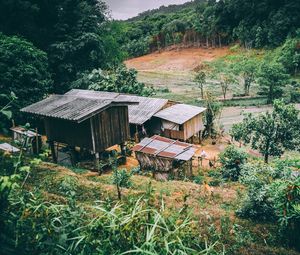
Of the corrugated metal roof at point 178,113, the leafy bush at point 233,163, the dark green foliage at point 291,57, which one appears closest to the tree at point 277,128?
the leafy bush at point 233,163

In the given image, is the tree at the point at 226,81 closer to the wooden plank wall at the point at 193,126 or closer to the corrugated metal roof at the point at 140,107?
the wooden plank wall at the point at 193,126

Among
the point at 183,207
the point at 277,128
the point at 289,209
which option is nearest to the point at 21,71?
the point at 277,128

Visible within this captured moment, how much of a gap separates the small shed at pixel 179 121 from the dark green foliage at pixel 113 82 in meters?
7.94

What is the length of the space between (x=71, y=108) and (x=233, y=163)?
903 cm

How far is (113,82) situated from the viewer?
34812 mm

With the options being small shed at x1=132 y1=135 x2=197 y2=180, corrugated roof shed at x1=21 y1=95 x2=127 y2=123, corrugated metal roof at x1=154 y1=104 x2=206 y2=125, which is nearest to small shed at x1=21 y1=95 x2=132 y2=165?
corrugated roof shed at x1=21 y1=95 x2=127 y2=123

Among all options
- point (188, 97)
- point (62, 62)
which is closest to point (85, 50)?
point (62, 62)

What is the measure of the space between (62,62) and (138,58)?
172 ft

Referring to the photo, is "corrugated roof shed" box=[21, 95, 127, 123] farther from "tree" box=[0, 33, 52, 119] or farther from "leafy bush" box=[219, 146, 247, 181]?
"leafy bush" box=[219, 146, 247, 181]

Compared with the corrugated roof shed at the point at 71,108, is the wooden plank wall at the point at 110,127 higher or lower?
lower

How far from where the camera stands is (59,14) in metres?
33.8

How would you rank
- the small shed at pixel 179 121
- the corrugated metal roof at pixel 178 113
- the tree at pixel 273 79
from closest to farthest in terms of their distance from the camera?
1. the corrugated metal roof at pixel 178 113
2. the small shed at pixel 179 121
3. the tree at pixel 273 79

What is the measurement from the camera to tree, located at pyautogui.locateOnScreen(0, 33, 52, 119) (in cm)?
2319

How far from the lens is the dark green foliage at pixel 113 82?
33.3m
